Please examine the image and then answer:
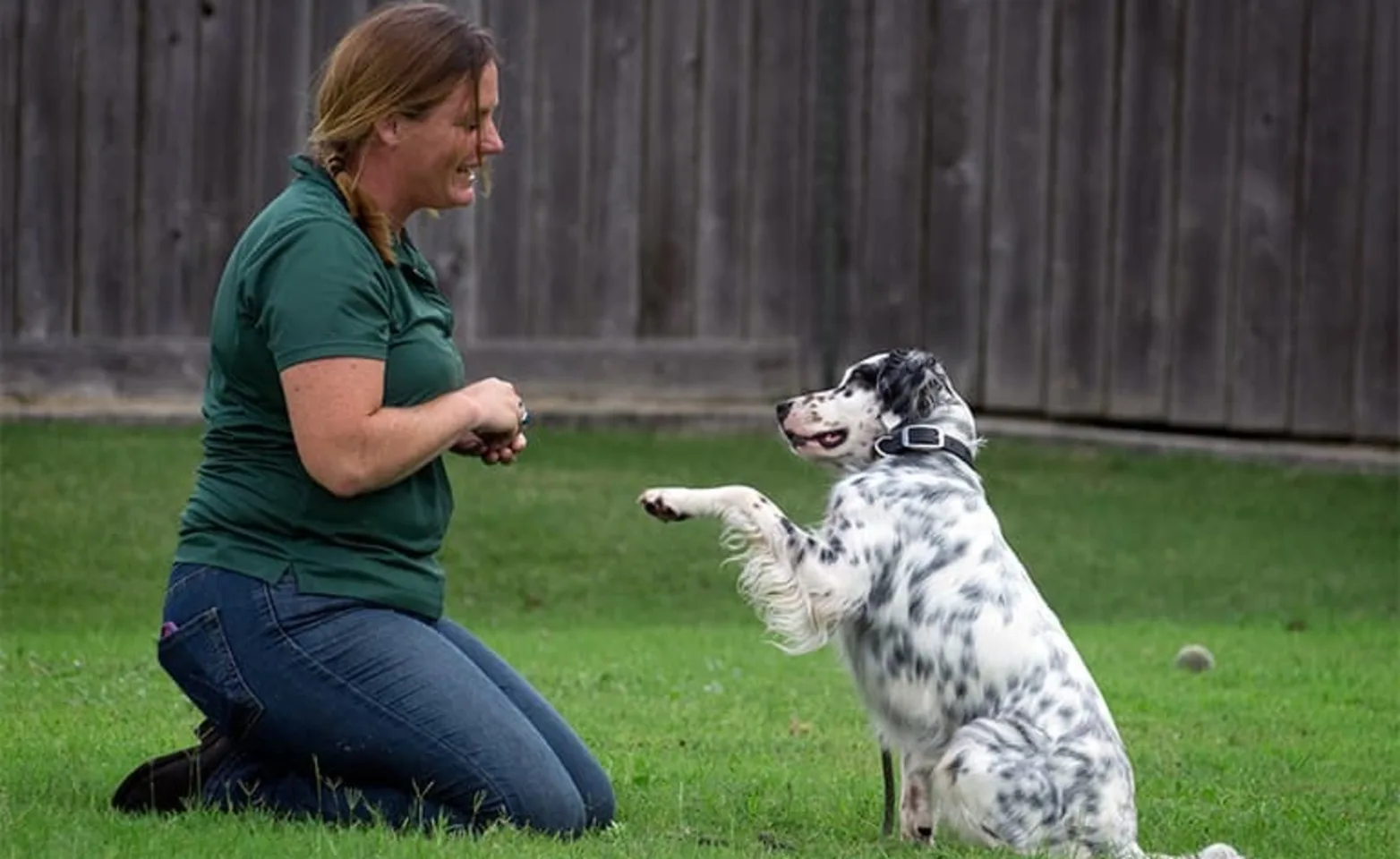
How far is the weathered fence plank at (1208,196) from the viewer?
41.5 feet

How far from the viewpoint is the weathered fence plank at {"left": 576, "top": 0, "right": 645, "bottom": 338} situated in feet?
43.5

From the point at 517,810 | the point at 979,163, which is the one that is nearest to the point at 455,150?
the point at 517,810

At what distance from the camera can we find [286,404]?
5.33 m

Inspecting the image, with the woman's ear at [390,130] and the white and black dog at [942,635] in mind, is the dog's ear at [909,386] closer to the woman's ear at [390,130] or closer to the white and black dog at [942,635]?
the white and black dog at [942,635]

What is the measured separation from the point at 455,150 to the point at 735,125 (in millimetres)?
7964

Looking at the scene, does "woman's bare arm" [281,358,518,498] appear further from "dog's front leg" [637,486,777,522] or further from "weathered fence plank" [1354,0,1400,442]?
"weathered fence plank" [1354,0,1400,442]

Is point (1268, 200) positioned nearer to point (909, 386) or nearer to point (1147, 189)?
point (1147, 189)

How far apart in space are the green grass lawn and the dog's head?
2.96 ft

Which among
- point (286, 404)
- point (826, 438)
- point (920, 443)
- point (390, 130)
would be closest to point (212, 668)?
point (286, 404)

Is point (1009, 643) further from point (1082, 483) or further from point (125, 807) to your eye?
point (1082, 483)

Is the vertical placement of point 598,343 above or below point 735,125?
below

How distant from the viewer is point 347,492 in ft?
17.2

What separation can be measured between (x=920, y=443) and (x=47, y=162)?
8.24m

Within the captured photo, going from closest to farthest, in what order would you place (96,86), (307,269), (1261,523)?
(307,269) → (1261,523) → (96,86)
